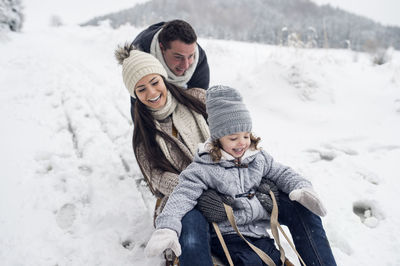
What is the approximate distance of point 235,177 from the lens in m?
1.59

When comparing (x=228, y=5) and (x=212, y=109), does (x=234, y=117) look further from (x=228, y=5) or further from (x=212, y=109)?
(x=228, y=5)

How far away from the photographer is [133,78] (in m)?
1.96

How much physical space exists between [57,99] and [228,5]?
45.0m

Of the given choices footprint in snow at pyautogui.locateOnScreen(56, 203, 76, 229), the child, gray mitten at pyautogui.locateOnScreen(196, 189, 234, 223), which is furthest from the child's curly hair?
footprint in snow at pyautogui.locateOnScreen(56, 203, 76, 229)

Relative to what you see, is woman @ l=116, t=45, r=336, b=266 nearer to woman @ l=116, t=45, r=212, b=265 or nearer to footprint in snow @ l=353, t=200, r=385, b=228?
woman @ l=116, t=45, r=212, b=265

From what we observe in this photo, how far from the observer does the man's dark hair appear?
228cm

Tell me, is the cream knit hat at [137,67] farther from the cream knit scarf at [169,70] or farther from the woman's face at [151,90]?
the cream knit scarf at [169,70]

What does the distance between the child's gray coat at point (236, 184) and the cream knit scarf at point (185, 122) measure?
0.46m

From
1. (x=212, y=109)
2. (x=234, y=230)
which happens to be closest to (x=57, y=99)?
(x=212, y=109)

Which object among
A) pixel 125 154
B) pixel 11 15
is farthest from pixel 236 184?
pixel 11 15

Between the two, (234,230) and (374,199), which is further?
(374,199)

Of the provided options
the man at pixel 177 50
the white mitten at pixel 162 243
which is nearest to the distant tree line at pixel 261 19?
the man at pixel 177 50

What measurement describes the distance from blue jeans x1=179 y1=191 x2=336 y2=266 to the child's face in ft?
1.26

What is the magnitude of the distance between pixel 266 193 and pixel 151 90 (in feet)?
3.53
